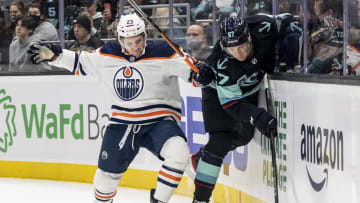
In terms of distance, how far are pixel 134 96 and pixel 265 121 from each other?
0.97 m

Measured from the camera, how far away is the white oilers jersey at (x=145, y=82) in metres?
4.50

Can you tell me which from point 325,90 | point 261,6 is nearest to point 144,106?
point 261,6

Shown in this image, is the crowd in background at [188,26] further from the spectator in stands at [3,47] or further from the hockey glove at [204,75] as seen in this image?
the hockey glove at [204,75]

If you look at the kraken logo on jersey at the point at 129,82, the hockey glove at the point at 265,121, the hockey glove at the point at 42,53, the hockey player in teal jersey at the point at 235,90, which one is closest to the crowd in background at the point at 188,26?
the hockey player in teal jersey at the point at 235,90

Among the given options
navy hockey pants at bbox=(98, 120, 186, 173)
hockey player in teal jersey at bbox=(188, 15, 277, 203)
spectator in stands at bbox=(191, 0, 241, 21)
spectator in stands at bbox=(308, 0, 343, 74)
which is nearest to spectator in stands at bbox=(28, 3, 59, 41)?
spectator in stands at bbox=(191, 0, 241, 21)

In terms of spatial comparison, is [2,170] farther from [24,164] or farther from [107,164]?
[107,164]

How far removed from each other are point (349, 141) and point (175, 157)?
1.39m

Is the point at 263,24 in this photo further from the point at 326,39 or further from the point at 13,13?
the point at 13,13

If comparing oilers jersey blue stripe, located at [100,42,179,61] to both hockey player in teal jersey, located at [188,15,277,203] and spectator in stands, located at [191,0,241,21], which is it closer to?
hockey player in teal jersey, located at [188,15,277,203]

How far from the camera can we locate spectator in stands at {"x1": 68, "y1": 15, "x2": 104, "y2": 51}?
6.42m

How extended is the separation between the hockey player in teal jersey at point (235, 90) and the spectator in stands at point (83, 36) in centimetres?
214

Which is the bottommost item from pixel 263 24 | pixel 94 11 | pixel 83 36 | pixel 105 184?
pixel 105 184

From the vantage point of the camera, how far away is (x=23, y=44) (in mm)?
6805

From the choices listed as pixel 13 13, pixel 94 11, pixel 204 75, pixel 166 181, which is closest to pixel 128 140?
pixel 166 181
